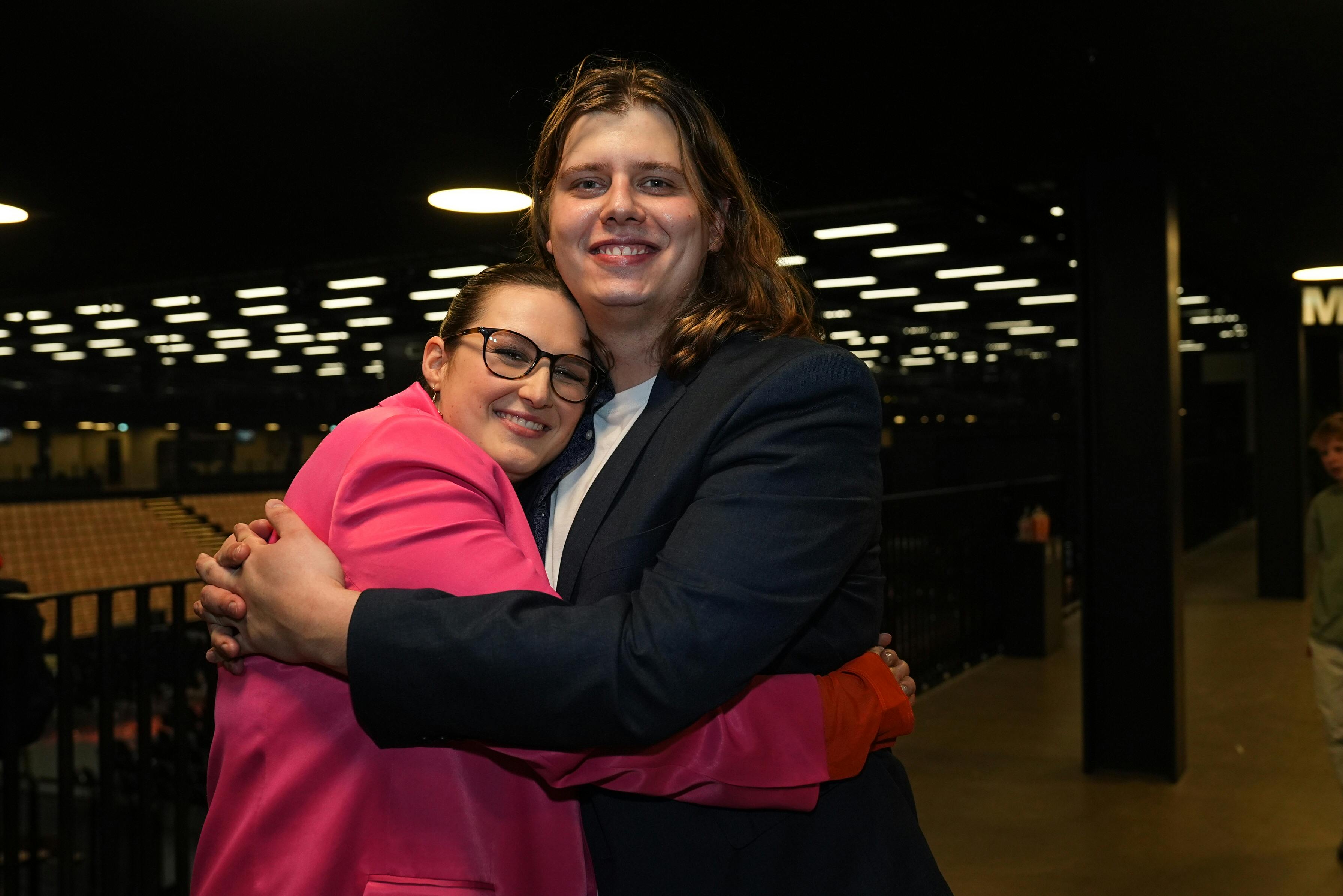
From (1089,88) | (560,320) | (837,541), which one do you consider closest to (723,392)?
(837,541)

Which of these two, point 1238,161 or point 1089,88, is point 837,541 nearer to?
point 1089,88

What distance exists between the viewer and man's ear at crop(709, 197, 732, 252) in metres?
1.47

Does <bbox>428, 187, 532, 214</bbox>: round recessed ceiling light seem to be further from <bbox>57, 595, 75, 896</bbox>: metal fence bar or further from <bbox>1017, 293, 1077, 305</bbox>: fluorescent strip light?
<bbox>1017, 293, 1077, 305</bbox>: fluorescent strip light

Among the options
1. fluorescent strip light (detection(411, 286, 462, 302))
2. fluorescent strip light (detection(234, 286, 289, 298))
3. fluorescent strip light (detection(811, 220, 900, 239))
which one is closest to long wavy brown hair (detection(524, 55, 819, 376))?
fluorescent strip light (detection(811, 220, 900, 239))

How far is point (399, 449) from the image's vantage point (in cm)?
115

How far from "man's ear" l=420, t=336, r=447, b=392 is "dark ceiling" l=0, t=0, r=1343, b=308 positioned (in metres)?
2.06

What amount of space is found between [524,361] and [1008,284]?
12.5 metres

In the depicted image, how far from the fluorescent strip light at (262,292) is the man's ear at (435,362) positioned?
12.7 m

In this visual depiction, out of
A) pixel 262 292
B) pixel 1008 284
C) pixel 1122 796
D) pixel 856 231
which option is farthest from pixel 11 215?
pixel 1008 284

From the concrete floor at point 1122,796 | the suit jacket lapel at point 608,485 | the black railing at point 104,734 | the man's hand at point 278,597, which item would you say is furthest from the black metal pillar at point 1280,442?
the man's hand at point 278,597

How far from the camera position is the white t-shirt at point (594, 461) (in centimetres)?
144

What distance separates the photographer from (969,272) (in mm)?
12367

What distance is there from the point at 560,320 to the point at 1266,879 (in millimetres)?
3942

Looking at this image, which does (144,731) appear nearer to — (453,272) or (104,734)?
(104,734)
